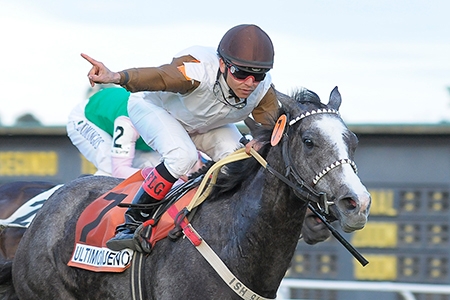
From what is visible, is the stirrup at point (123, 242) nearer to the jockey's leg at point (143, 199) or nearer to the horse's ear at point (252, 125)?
the jockey's leg at point (143, 199)

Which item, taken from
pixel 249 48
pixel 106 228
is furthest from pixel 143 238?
pixel 249 48

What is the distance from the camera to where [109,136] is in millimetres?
6188

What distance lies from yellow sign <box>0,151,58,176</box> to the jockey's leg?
3.25 meters

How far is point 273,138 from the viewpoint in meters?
3.71

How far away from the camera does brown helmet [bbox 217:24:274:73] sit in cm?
389

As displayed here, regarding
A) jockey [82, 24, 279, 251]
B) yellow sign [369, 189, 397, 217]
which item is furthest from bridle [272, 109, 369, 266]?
yellow sign [369, 189, 397, 217]

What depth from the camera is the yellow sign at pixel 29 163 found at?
7328 millimetres

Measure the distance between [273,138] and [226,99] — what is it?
50cm

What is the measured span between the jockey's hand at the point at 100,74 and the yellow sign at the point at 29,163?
362cm

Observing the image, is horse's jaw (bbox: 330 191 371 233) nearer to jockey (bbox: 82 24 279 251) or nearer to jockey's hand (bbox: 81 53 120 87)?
jockey (bbox: 82 24 279 251)

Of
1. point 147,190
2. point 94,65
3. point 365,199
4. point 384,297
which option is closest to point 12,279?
point 147,190

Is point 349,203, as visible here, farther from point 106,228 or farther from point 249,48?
point 106,228

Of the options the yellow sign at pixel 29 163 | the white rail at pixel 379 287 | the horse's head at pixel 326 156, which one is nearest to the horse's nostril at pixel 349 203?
the horse's head at pixel 326 156

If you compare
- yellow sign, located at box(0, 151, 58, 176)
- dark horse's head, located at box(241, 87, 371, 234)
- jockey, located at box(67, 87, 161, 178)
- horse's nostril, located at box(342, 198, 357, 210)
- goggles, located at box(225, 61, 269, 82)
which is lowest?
yellow sign, located at box(0, 151, 58, 176)
